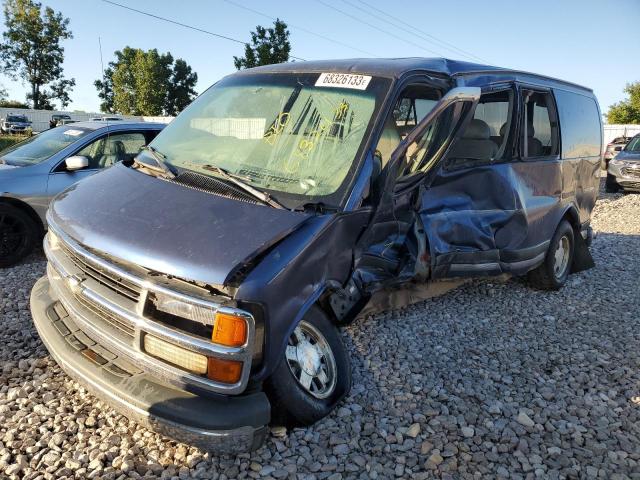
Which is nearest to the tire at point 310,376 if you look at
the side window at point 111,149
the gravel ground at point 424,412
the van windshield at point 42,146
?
the gravel ground at point 424,412

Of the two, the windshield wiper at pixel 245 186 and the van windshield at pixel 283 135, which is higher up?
the van windshield at pixel 283 135

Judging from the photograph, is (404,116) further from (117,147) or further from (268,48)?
(268,48)

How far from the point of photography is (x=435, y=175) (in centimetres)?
384

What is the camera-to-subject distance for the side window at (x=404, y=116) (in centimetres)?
327

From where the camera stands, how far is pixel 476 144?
4355 millimetres

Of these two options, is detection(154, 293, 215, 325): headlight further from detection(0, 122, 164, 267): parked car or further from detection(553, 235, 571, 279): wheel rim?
detection(553, 235, 571, 279): wheel rim

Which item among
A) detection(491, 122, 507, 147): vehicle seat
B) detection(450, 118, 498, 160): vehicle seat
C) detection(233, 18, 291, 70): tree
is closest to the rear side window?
detection(491, 122, 507, 147): vehicle seat

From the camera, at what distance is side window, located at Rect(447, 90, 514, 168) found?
14.0 ft

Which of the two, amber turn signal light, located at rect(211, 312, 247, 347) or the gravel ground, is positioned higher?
amber turn signal light, located at rect(211, 312, 247, 347)

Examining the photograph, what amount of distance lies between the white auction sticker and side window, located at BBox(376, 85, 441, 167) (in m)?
0.27

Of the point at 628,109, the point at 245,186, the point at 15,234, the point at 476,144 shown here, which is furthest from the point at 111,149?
the point at 628,109

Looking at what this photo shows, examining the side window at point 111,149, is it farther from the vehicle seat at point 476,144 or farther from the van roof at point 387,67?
the vehicle seat at point 476,144

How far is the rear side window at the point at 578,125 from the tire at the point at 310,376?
151 inches

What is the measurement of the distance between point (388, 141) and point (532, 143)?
7.52 ft
